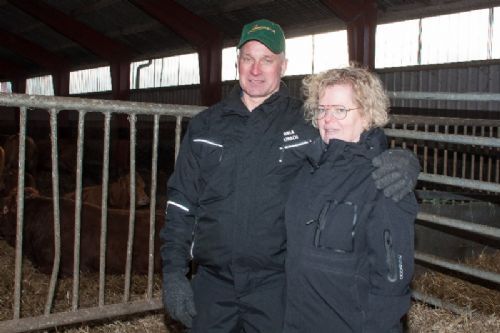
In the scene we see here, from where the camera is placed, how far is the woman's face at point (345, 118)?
2117 millimetres

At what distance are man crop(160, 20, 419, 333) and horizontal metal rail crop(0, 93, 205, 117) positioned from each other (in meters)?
0.76

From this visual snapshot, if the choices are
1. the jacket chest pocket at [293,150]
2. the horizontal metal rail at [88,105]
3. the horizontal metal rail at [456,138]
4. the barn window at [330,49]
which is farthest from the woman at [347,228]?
the barn window at [330,49]

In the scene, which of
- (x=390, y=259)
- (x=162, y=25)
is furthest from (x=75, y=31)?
(x=390, y=259)

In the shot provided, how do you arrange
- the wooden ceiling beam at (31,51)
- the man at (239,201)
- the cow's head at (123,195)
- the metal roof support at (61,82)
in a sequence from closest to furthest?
1. the man at (239,201)
2. the cow's head at (123,195)
3. the wooden ceiling beam at (31,51)
4. the metal roof support at (61,82)

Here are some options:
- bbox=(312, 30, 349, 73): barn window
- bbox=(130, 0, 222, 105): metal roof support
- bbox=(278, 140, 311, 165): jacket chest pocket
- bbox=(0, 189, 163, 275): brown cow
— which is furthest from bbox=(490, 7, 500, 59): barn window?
bbox=(278, 140, 311, 165): jacket chest pocket

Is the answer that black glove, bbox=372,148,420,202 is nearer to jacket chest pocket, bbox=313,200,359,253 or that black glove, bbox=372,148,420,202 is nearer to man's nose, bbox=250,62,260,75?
jacket chest pocket, bbox=313,200,359,253

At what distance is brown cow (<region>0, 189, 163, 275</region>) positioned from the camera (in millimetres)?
5461

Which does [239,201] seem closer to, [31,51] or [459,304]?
[459,304]

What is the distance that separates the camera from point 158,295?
4.11m

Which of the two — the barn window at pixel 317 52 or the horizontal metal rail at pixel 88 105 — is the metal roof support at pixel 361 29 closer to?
the barn window at pixel 317 52

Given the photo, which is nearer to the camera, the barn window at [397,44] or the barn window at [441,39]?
the barn window at [441,39]

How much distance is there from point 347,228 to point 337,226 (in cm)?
4

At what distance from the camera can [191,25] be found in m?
16.7

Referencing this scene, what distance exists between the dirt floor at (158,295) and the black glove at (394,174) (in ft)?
5.56
